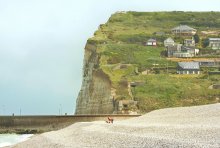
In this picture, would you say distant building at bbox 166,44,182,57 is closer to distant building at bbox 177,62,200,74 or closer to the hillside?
the hillside

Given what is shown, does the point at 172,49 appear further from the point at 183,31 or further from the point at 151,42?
the point at 183,31

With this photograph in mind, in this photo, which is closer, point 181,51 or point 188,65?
point 188,65

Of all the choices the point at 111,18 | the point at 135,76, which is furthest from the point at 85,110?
the point at 111,18

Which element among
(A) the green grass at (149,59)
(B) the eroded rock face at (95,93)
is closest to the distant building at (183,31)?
(A) the green grass at (149,59)

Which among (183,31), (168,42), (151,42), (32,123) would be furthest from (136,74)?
(183,31)

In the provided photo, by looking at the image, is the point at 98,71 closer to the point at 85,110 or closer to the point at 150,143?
the point at 85,110

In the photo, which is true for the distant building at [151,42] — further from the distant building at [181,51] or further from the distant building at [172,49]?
the distant building at [181,51]

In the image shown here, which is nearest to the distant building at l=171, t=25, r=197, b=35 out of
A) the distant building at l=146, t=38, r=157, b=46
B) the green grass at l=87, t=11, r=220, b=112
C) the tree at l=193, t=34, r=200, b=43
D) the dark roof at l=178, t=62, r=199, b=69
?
the green grass at l=87, t=11, r=220, b=112
